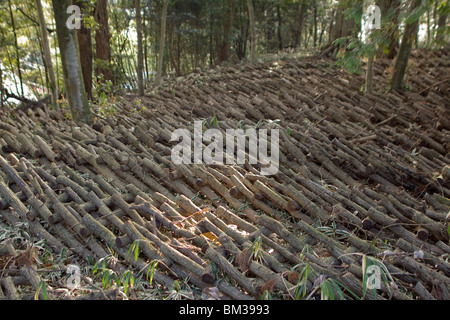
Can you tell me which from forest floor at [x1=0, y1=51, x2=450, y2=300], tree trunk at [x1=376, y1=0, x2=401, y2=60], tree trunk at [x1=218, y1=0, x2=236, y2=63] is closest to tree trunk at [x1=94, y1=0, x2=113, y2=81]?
forest floor at [x1=0, y1=51, x2=450, y2=300]

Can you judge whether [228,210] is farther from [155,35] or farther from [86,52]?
[155,35]

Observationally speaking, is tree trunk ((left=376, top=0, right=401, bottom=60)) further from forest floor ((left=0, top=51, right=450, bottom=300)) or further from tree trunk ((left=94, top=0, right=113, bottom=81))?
tree trunk ((left=94, top=0, right=113, bottom=81))

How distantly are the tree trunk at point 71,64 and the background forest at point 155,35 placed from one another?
610 mm

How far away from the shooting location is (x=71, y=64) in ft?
11.7

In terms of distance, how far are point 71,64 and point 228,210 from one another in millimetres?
2428

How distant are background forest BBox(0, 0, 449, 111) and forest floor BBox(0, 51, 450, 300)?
1234 millimetres

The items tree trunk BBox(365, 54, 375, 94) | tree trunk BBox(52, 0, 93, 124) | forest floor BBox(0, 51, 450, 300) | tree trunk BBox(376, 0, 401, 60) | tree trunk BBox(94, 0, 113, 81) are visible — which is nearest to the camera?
forest floor BBox(0, 51, 450, 300)

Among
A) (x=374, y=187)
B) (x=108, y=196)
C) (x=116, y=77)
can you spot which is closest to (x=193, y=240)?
(x=108, y=196)

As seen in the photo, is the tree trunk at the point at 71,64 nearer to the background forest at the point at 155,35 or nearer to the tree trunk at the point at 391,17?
the background forest at the point at 155,35

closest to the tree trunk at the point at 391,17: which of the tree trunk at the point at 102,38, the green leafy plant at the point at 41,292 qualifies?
the green leafy plant at the point at 41,292

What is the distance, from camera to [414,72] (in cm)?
530

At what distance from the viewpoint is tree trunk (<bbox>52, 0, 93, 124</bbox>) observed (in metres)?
3.40
